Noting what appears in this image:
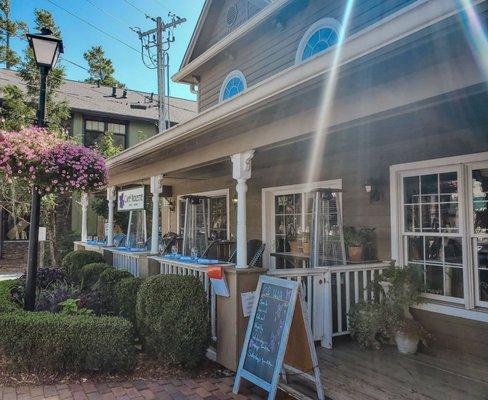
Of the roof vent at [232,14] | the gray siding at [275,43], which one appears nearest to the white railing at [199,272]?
the gray siding at [275,43]

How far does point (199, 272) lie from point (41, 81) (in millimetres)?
3046

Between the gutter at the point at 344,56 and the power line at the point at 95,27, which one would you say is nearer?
the gutter at the point at 344,56

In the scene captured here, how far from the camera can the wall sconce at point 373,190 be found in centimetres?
523

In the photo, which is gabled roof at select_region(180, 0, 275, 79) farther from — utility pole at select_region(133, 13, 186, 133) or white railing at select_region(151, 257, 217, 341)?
utility pole at select_region(133, 13, 186, 133)

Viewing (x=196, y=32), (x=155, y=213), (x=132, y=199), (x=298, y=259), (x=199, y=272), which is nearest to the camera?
(x=199, y=272)

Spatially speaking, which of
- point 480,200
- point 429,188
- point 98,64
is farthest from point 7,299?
point 98,64

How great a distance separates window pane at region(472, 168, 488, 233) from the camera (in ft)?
13.6

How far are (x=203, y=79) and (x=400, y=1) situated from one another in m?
5.42

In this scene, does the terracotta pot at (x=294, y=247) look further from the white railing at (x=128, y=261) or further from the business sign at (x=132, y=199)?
the business sign at (x=132, y=199)

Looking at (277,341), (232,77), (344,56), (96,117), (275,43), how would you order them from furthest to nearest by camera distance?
1. (96,117)
2. (232,77)
3. (275,43)
4. (277,341)
5. (344,56)

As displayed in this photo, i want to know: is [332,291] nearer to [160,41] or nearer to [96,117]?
[160,41]

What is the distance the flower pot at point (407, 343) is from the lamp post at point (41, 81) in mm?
4319

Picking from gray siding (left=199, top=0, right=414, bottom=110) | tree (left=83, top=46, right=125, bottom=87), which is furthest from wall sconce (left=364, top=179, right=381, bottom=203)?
tree (left=83, top=46, right=125, bottom=87)

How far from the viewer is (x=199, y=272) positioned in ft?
16.7
